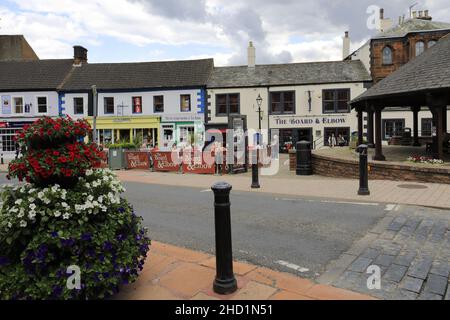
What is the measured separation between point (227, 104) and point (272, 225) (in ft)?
83.5

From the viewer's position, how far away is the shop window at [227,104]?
31.7 metres

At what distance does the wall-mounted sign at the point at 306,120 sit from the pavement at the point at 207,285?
88.6 feet

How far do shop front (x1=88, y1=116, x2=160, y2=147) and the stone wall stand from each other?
20071mm

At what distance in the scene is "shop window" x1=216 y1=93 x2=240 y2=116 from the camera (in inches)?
1246

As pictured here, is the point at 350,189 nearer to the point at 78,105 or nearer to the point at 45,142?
the point at 45,142

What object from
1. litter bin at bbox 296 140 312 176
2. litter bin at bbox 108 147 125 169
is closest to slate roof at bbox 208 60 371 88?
litter bin at bbox 108 147 125 169

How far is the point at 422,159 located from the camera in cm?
1284

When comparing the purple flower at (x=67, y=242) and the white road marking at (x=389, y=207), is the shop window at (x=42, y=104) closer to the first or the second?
the white road marking at (x=389, y=207)

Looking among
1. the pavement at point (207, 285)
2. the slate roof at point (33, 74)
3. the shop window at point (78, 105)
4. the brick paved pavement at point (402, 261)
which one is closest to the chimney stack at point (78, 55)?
the slate roof at point (33, 74)

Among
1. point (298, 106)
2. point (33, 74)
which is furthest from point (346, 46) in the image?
point (33, 74)

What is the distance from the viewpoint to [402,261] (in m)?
4.83

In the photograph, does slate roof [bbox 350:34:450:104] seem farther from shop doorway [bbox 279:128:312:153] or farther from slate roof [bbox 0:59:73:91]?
slate roof [bbox 0:59:73:91]
